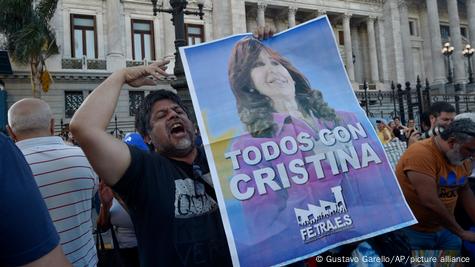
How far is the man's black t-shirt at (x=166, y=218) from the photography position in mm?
1939

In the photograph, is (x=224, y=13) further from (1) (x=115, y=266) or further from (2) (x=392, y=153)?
(1) (x=115, y=266)

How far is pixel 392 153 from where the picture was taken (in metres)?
6.24

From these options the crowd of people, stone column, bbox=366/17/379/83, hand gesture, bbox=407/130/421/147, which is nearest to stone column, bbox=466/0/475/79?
stone column, bbox=366/17/379/83

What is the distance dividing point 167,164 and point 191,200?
0.22 m

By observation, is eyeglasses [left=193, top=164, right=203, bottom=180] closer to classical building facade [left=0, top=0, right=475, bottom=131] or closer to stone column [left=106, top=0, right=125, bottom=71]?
classical building facade [left=0, top=0, right=475, bottom=131]

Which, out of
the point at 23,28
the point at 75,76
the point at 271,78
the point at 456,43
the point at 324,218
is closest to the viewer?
the point at 324,218

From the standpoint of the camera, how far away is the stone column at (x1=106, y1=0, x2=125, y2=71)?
25766 mm

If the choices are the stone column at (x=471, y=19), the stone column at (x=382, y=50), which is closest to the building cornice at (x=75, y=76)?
the stone column at (x=382, y=50)

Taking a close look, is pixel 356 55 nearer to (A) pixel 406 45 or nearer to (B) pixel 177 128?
(A) pixel 406 45

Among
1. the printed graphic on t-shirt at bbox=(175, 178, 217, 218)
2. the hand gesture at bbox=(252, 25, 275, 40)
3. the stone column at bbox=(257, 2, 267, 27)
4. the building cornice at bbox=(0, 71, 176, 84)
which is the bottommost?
the printed graphic on t-shirt at bbox=(175, 178, 217, 218)

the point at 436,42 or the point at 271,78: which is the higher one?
the point at 436,42

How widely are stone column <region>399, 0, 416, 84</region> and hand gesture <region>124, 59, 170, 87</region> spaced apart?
38725 millimetres

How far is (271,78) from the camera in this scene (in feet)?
7.91

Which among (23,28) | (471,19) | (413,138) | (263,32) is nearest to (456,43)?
(471,19)
